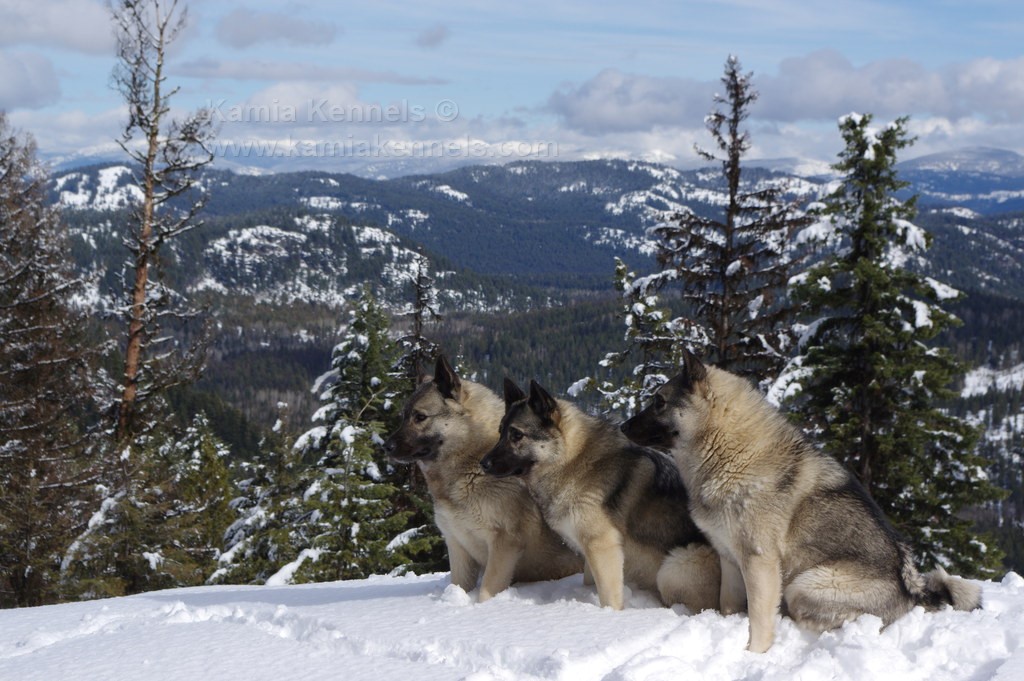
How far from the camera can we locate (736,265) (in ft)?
71.6

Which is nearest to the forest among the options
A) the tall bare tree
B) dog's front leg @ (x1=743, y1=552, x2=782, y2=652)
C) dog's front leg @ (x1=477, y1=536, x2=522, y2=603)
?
the tall bare tree

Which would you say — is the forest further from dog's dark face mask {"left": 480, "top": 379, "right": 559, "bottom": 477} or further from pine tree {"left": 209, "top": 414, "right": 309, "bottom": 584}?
dog's dark face mask {"left": 480, "top": 379, "right": 559, "bottom": 477}

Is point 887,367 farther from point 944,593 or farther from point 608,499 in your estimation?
point 608,499

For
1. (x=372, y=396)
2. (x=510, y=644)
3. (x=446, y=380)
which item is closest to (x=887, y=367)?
(x=372, y=396)

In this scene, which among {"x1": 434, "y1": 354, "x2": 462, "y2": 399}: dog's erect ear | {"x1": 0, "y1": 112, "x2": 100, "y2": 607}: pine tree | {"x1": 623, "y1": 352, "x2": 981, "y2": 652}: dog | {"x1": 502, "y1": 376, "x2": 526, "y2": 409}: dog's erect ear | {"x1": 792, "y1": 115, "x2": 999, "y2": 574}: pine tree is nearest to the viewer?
{"x1": 623, "y1": 352, "x2": 981, "y2": 652}: dog

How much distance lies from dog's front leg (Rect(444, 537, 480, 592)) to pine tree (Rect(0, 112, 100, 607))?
1430 centimetres

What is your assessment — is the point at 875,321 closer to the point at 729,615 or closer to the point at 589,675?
the point at 729,615

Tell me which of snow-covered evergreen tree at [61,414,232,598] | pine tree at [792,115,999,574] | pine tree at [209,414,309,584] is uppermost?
pine tree at [792,115,999,574]

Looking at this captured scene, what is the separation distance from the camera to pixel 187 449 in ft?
180

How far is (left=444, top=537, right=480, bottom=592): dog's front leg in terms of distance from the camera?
8.23m

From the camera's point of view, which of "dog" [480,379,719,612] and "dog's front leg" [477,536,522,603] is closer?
"dog" [480,379,719,612]

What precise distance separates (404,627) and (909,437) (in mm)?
16756

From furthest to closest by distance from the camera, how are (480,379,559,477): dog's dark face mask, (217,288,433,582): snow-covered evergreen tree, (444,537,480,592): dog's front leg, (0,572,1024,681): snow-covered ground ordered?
(217,288,433,582): snow-covered evergreen tree, (444,537,480,592): dog's front leg, (480,379,559,477): dog's dark face mask, (0,572,1024,681): snow-covered ground

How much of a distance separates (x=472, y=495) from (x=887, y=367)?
1463cm
